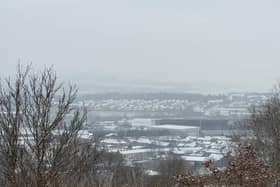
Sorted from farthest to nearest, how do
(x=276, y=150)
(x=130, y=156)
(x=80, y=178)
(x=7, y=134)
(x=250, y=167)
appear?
(x=130, y=156), (x=276, y=150), (x=80, y=178), (x=250, y=167), (x=7, y=134)

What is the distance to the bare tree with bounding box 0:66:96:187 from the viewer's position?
8805 millimetres

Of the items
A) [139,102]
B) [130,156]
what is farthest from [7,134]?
[139,102]

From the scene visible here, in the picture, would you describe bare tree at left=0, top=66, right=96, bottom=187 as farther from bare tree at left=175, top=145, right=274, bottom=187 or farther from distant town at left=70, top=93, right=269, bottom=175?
distant town at left=70, top=93, right=269, bottom=175

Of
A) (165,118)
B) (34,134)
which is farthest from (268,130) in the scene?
(165,118)

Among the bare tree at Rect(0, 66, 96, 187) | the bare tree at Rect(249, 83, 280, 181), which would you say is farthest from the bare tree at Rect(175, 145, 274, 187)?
the bare tree at Rect(249, 83, 280, 181)

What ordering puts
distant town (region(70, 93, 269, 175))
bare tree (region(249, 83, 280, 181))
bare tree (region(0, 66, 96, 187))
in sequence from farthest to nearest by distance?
distant town (region(70, 93, 269, 175)) < bare tree (region(249, 83, 280, 181)) < bare tree (region(0, 66, 96, 187))

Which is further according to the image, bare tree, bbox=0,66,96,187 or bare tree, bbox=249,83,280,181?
bare tree, bbox=249,83,280,181

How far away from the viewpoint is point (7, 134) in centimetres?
872

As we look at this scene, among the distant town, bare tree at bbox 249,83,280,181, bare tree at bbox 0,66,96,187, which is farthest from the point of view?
the distant town

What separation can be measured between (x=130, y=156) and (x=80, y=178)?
27.6 m

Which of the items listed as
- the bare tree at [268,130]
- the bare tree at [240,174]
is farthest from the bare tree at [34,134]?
the bare tree at [268,130]

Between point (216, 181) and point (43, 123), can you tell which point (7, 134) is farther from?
point (216, 181)

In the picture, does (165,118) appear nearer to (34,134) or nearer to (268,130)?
(268,130)

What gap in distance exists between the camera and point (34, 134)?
356 inches
